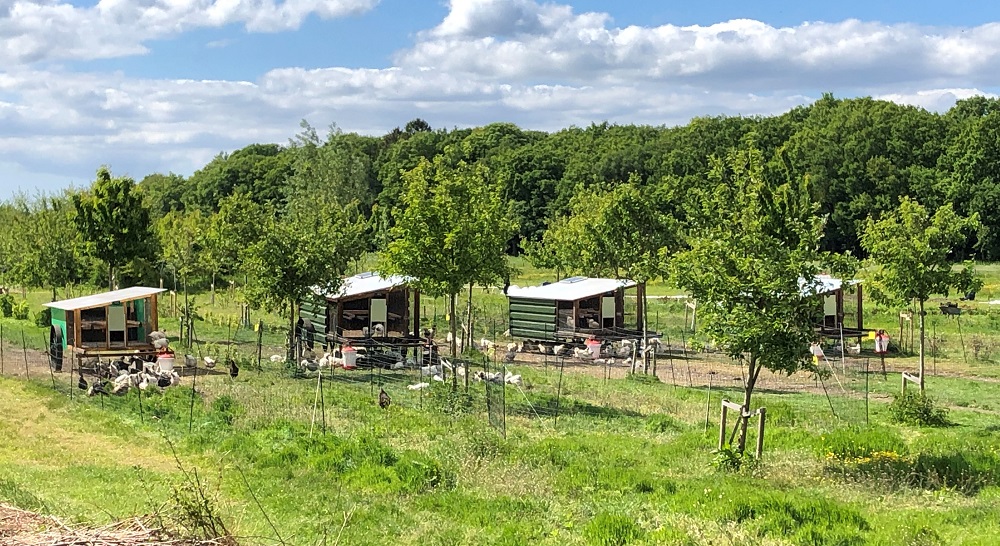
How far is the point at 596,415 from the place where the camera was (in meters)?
22.7

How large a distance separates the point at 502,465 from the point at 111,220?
86.5ft

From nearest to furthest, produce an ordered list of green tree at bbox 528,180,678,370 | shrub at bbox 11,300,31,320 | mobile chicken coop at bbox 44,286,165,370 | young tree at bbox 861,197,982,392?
young tree at bbox 861,197,982,392
mobile chicken coop at bbox 44,286,165,370
green tree at bbox 528,180,678,370
shrub at bbox 11,300,31,320

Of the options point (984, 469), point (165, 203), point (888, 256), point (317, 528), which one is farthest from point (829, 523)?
point (165, 203)

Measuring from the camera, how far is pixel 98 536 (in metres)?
8.41

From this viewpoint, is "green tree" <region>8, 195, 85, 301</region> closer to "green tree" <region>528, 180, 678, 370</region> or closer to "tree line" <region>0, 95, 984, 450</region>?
"tree line" <region>0, 95, 984, 450</region>

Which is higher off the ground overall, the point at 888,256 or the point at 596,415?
the point at 888,256

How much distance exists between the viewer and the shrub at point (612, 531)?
12078mm

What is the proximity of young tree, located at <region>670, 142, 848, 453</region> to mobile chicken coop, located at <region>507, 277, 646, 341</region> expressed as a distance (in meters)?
20.3

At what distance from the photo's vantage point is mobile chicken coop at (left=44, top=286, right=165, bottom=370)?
98.7ft

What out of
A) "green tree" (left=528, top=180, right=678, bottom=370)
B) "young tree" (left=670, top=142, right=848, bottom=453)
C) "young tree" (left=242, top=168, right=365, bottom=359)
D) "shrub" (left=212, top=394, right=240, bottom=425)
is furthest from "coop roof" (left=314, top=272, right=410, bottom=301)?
"young tree" (left=670, top=142, right=848, bottom=453)

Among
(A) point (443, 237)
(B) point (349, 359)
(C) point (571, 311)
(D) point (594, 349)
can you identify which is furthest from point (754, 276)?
(C) point (571, 311)

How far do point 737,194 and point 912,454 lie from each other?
222 inches

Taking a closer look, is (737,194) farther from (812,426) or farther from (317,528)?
Answer: (317,528)

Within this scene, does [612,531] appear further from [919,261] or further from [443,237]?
[919,261]
